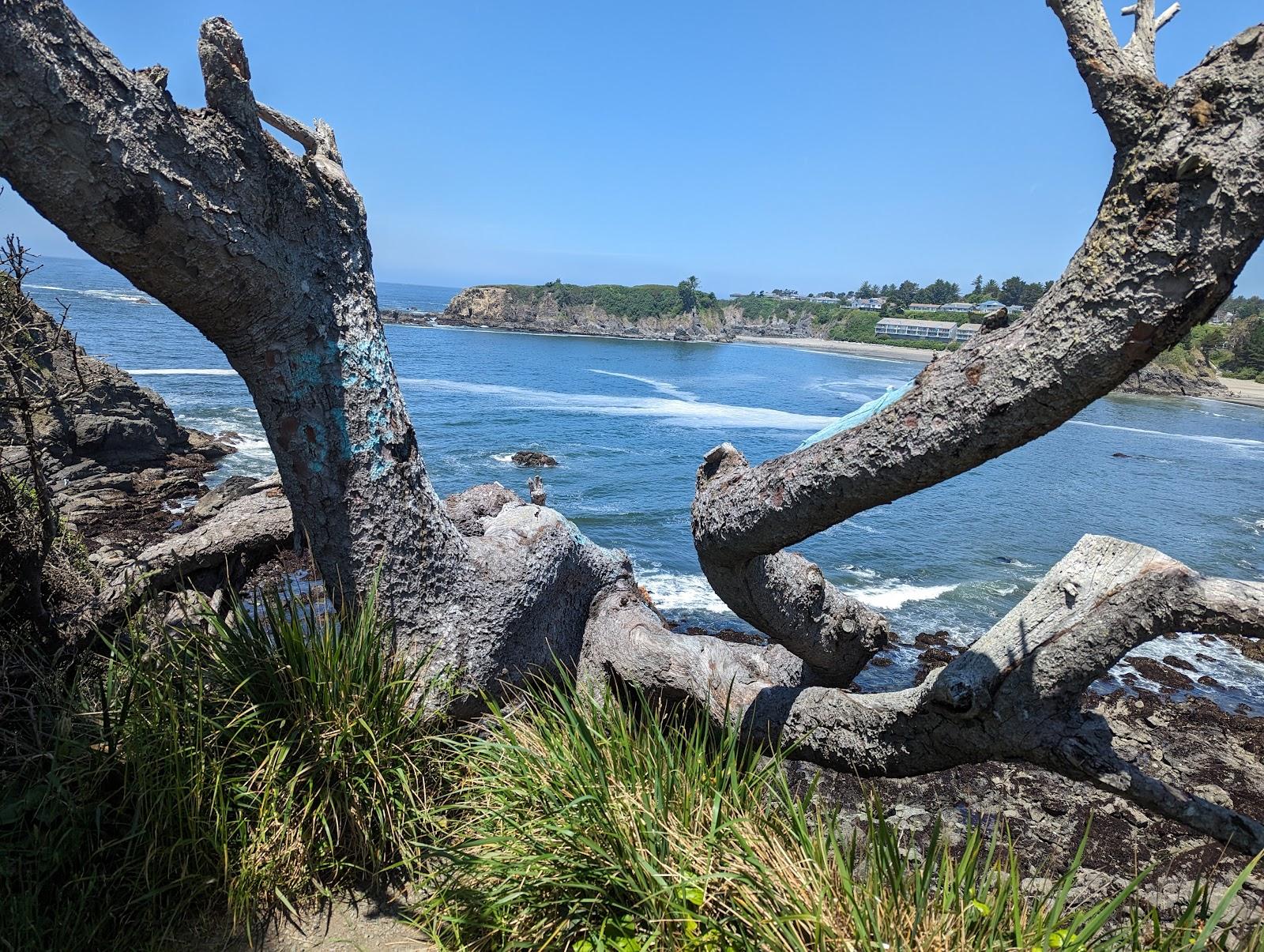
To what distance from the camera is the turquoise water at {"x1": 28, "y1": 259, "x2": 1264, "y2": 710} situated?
50.5 ft

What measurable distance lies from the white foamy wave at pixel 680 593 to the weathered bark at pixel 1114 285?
9.70 meters

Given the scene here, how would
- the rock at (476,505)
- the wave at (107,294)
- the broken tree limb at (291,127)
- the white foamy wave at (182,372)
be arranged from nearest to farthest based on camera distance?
the broken tree limb at (291,127) → the rock at (476,505) → the white foamy wave at (182,372) → the wave at (107,294)

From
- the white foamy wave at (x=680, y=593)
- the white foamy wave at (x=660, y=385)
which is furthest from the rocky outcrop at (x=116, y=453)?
the white foamy wave at (x=660, y=385)

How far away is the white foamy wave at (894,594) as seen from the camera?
14.1 meters

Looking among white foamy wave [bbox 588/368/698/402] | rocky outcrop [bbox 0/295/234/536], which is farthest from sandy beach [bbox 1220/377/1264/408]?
rocky outcrop [bbox 0/295/234/536]

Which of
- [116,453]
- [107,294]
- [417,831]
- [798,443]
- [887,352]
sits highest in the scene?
[107,294]

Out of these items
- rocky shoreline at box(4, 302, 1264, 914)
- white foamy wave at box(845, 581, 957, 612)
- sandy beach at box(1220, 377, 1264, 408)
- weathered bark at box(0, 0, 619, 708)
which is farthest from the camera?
sandy beach at box(1220, 377, 1264, 408)

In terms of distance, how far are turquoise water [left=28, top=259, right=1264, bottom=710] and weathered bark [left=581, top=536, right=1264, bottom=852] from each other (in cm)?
647

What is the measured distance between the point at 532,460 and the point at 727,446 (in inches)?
791

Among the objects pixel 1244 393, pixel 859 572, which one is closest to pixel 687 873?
pixel 859 572

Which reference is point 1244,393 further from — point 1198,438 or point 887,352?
point 887,352

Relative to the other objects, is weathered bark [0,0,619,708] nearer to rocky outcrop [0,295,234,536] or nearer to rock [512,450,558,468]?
rocky outcrop [0,295,234,536]

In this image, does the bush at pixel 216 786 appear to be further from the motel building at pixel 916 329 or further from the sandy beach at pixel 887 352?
the motel building at pixel 916 329

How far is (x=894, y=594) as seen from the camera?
1471cm
